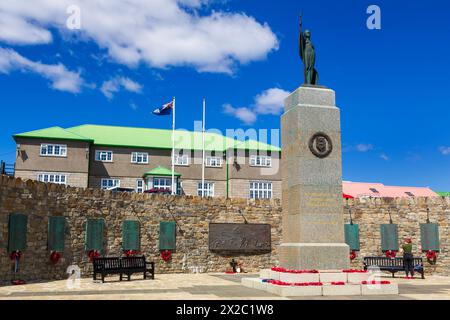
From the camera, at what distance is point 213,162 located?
41.2m

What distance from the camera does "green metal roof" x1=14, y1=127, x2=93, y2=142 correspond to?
36.6 meters

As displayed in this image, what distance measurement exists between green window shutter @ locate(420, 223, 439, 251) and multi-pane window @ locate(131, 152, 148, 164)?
24.8 m

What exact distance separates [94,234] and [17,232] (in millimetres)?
3537

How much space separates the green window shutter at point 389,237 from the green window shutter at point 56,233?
44.5 feet

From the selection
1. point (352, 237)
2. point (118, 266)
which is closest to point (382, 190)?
point (352, 237)

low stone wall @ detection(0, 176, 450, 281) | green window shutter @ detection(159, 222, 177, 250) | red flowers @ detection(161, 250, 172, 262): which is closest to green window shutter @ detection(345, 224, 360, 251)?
low stone wall @ detection(0, 176, 450, 281)

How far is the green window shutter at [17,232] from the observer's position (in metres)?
15.1

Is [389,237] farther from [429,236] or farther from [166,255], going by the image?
[166,255]

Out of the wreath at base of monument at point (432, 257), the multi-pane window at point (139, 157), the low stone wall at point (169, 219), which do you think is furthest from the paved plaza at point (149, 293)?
the multi-pane window at point (139, 157)

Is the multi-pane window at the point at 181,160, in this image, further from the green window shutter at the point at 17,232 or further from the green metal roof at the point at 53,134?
the green window shutter at the point at 17,232

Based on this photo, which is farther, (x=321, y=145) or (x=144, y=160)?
(x=144, y=160)

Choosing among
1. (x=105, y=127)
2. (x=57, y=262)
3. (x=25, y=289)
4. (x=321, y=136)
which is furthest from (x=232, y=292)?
(x=105, y=127)
